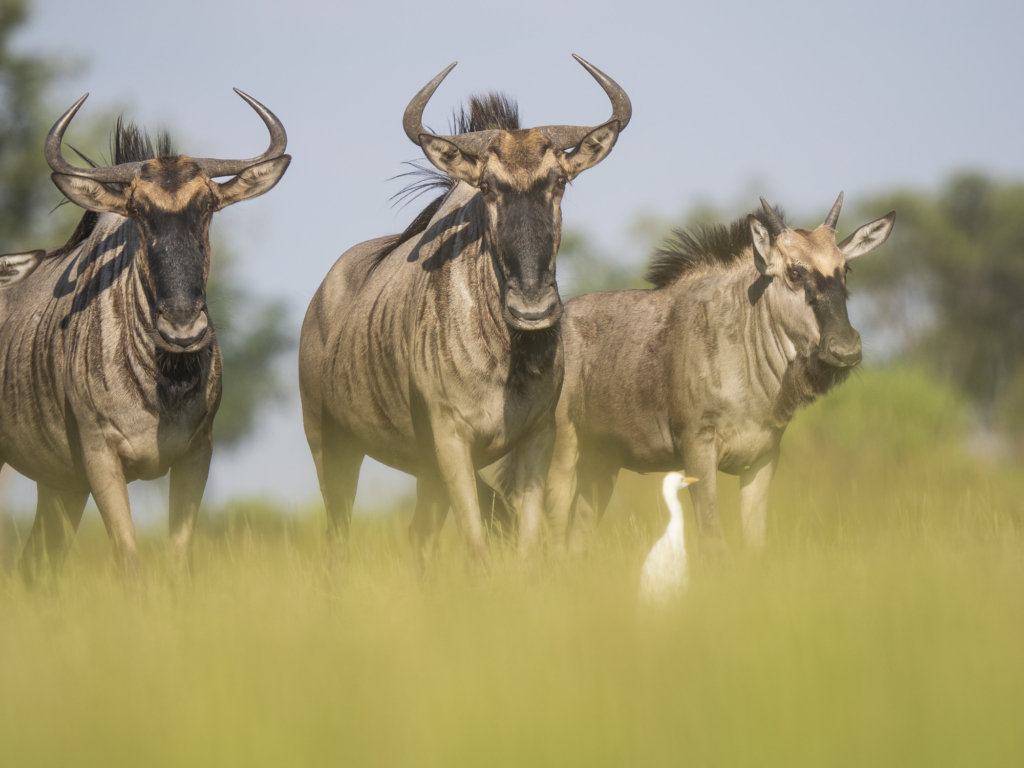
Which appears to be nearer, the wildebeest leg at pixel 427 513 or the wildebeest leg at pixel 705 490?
the wildebeest leg at pixel 705 490

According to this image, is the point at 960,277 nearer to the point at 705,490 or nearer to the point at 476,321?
the point at 705,490

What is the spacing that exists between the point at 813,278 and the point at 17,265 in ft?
17.3

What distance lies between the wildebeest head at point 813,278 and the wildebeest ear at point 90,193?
3.98 metres

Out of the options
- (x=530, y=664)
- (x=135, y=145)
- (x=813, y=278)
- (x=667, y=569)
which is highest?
(x=135, y=145)

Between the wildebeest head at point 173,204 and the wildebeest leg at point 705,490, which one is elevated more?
the wildebeest head at point 173,204

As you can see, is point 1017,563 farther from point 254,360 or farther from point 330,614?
point 254,360

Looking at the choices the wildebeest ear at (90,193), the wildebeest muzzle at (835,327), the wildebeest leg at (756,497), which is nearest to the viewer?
the wildebeest ear at (90,193)

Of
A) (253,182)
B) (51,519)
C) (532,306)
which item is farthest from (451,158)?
(51,519)

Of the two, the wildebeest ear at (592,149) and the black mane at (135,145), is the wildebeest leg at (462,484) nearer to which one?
the wildebeest ear at (592,149)

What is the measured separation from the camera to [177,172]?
19.6 ft

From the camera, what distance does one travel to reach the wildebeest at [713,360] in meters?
7.10

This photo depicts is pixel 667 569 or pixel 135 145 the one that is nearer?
pixel 667 569

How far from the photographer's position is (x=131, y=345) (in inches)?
242

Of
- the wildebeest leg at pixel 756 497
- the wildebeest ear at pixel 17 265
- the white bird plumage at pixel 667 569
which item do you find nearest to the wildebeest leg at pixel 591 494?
the wildebeest leg at pixel 756 497
